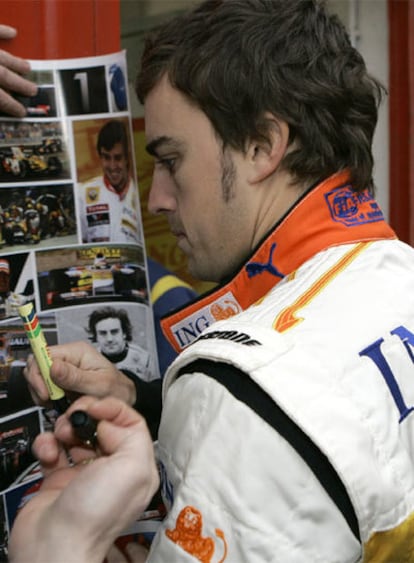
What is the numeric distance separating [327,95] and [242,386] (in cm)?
74

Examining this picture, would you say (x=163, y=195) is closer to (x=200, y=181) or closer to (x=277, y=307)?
(x=200, y=181)

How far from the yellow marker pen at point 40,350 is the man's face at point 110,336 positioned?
1.22ft

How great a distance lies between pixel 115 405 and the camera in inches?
36.0

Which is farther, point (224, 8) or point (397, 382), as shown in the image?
point (224, 8)

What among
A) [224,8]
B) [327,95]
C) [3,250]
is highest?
[224,8]

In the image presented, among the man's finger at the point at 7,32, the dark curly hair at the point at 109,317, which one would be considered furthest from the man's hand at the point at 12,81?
the dark curly hair at the point at 109,317

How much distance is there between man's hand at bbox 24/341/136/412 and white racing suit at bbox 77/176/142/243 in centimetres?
26

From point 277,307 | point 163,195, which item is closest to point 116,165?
point 163,195

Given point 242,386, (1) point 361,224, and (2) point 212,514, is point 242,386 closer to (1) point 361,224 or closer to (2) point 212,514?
(2) point 212,514

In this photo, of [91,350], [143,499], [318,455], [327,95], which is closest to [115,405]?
[143,499]

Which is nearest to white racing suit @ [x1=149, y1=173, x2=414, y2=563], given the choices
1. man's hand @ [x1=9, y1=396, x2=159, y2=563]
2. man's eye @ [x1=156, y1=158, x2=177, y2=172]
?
man's hand @ [x1=9, y1=396, x2=159, y2=563]

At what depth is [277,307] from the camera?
1085mm

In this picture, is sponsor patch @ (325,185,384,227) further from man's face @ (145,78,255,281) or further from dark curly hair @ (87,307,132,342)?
dark curly hair @ (87,307,132,342)

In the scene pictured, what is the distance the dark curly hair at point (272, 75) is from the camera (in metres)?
1.43
